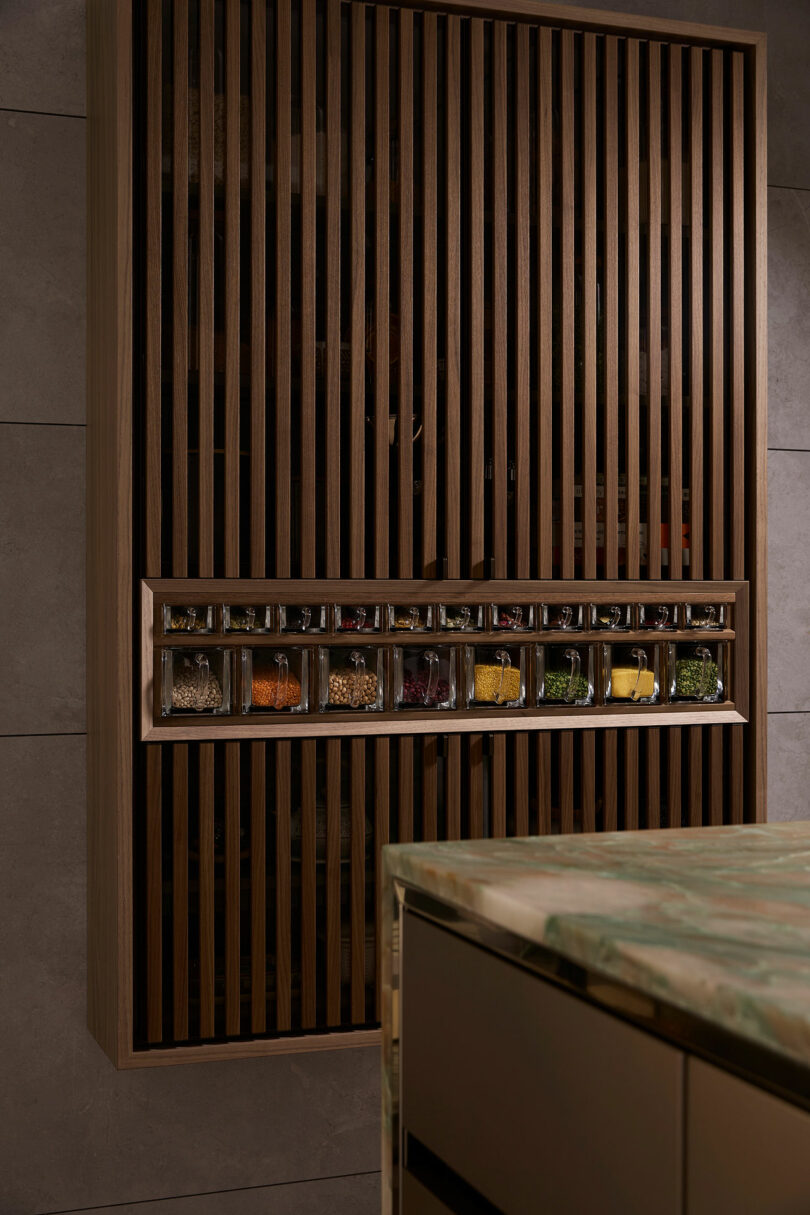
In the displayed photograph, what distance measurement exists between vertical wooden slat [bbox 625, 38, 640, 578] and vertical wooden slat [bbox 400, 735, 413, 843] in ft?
1.96

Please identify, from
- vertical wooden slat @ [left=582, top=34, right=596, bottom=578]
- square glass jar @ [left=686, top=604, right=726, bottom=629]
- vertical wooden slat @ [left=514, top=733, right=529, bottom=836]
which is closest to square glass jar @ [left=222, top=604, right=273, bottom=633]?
vertical wooden slat @ [left=514, top=733, right=529, bottom=836]

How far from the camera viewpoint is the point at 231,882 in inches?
84.7

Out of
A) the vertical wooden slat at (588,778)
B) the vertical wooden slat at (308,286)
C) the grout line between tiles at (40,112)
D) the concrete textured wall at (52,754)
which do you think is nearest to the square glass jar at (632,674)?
the vertical wooden slat at (588,778)

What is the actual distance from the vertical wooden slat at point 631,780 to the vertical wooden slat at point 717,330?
15.7 inches

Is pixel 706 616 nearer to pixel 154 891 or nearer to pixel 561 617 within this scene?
pixel 561 617

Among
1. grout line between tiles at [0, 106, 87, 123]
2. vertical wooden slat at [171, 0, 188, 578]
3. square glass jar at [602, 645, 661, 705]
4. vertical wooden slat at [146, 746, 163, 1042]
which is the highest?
grout line between tiles at [0, 106, 87, 123]

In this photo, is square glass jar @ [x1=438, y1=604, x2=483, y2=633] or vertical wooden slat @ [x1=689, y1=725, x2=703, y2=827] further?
vertical wooden slat @ [x1=689, y1=725, x2=703, y2=827]

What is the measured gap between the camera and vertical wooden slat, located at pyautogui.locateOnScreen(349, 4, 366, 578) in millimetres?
2230

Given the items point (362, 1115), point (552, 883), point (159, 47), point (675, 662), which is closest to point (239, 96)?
point (159, 47)

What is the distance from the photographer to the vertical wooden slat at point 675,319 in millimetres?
2443

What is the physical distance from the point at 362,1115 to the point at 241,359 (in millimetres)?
1665

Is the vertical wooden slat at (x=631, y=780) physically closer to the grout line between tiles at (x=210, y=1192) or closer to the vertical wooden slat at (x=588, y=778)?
the vertical wooden slat at (x=588, y=778)

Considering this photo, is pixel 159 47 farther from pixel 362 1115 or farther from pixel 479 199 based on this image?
pixel 362 1115

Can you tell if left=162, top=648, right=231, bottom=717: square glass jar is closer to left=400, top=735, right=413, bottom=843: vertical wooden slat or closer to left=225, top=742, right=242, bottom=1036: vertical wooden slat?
left=225, top=742, right=242, bottom=1036: vertical wooden slat
